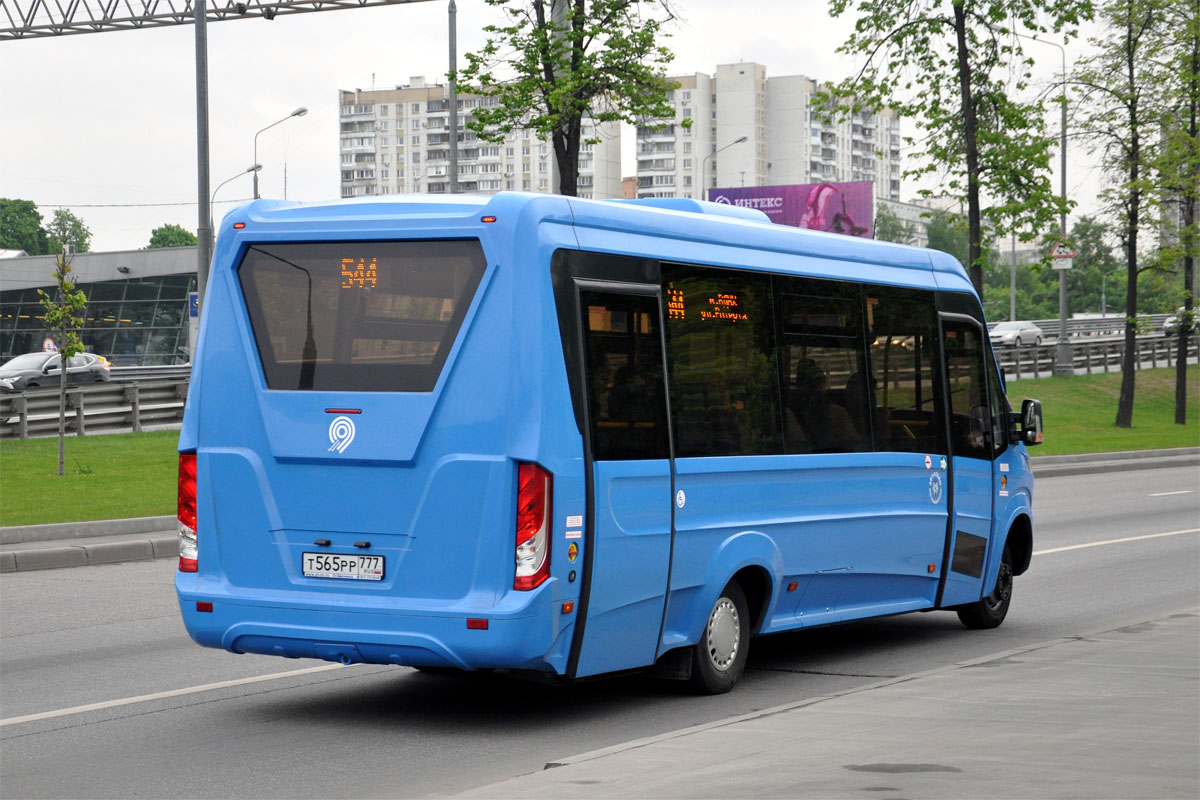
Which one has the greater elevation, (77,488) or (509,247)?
(509,247)

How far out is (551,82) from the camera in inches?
956

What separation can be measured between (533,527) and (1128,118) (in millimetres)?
40169

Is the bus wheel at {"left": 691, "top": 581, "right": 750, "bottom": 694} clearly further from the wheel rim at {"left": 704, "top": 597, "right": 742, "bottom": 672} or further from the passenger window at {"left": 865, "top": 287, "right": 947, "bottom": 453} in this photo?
the passenger window at {"left": 865, "top": 287, "right": 947, "bottom": 453}

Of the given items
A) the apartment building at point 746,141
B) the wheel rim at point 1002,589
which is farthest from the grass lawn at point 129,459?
the apartment building at point 746,141

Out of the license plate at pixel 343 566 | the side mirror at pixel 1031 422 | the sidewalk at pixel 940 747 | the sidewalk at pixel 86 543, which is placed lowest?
the sidewalk at pixel 86 543

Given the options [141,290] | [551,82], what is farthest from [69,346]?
[141,290]

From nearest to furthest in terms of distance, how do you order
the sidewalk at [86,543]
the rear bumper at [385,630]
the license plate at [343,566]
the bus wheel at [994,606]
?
the rear bumper at [385,630]
the license plate at [343,566]
the bus wheel at [994,606]
the sidewalk at [86,543]

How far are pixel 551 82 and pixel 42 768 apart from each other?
19.0 m

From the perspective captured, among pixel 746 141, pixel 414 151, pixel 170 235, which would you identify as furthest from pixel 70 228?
pixel 746 141

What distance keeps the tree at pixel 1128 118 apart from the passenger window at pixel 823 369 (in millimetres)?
35498

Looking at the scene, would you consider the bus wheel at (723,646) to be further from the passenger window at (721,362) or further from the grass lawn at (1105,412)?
the grass lawn at (1105,412)

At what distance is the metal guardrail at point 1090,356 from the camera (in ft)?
171

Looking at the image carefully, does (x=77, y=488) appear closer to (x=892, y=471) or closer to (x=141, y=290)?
(x=892, y=471)

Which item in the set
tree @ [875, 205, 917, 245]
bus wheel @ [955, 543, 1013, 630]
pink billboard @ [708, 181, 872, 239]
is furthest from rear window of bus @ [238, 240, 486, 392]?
tree @ [875, 205, 917, 245]
